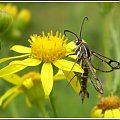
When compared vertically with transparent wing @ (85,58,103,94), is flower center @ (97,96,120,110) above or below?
below

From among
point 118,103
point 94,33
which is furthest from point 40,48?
point 94,33

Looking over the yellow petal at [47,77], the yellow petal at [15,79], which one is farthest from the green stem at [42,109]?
the yellow petal at [47,77]

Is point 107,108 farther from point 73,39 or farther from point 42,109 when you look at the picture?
point 73,39

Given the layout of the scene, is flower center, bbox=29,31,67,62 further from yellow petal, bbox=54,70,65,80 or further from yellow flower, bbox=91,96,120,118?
yellow flower, bbox=91,96,120,118

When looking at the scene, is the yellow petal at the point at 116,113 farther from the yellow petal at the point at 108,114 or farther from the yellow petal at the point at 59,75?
the yellow petal at the point at 59,75

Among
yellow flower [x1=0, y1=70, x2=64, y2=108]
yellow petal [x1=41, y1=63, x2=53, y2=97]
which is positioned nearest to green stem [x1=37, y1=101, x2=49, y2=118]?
yellow flower [x1=0, y1=70, x2=64, y2=108]
